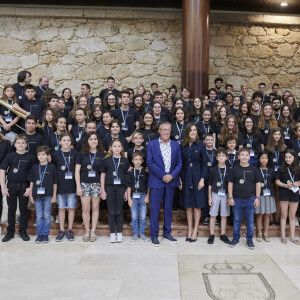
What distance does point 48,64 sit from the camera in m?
10.1

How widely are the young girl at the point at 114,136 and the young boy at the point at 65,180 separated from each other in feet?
1.72

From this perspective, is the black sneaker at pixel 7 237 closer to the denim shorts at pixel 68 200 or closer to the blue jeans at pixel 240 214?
the denim shorts at pixel 68 200

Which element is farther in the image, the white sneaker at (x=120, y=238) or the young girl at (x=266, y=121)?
the young girl at (x=266, y=121)

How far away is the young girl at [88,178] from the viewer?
5148mm

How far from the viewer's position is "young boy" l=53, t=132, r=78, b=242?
5.15 meters

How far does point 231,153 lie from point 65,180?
8.14 feet

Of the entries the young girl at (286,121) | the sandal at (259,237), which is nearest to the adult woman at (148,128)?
the sandal at (259,237)

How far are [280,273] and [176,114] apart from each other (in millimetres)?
2728

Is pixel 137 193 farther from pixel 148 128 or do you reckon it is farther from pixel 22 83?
pixel 22 83

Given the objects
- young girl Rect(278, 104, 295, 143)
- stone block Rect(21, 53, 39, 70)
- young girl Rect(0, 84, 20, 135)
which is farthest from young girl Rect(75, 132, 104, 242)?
stone block Rect(21, 53, 39, 70)

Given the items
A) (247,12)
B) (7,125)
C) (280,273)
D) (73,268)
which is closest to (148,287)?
(73,268)

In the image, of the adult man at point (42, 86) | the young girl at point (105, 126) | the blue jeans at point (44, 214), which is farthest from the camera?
the adult man at point (42, 86)

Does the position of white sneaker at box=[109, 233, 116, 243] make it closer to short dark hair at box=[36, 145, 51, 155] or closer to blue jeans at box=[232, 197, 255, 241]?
short dark hair at box=[36, 145, 51, 155]

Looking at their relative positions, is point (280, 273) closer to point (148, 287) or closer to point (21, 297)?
point (148, 287)
